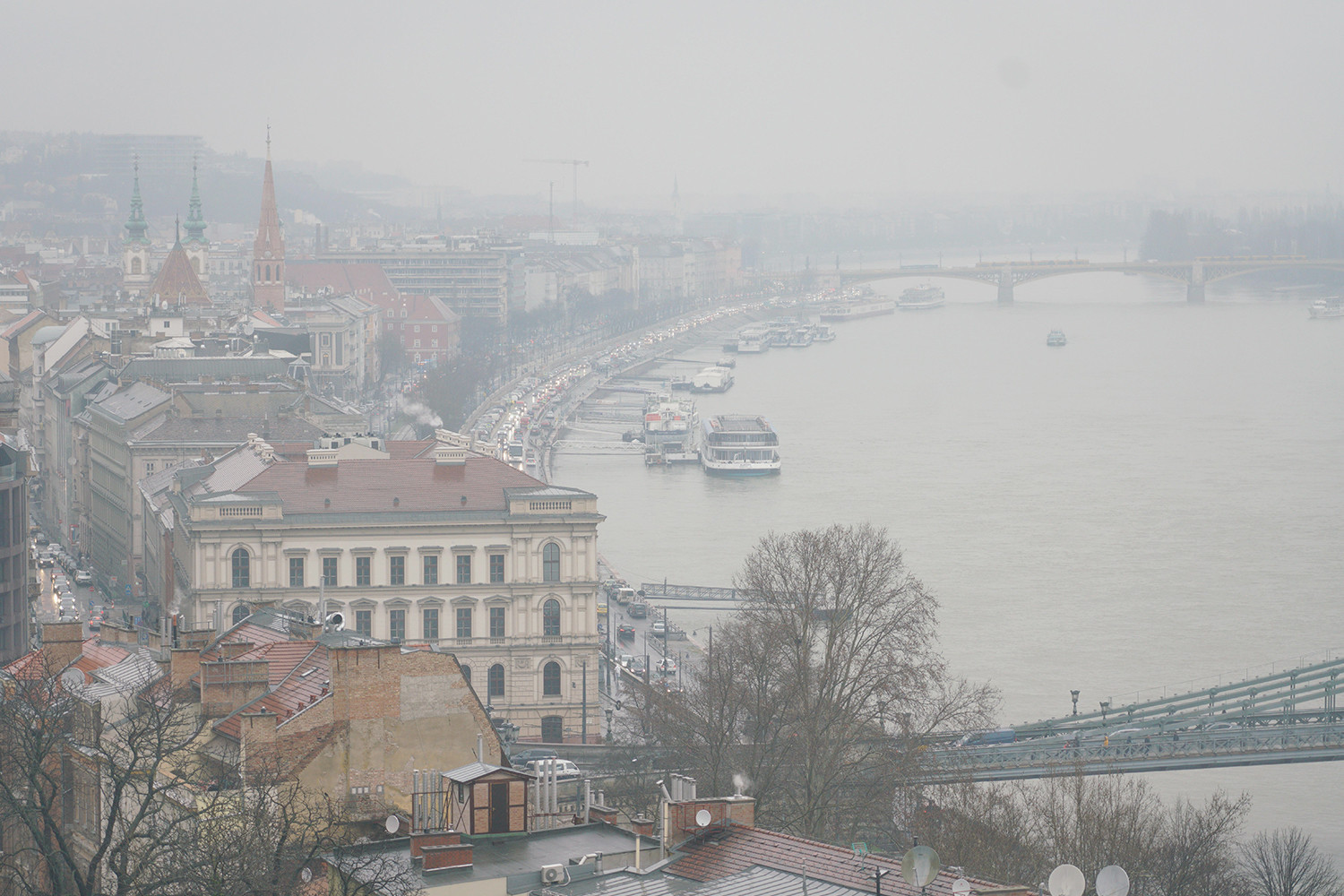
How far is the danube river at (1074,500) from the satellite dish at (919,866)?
11.9 m

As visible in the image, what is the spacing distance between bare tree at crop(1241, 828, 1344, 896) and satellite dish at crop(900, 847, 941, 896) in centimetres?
713

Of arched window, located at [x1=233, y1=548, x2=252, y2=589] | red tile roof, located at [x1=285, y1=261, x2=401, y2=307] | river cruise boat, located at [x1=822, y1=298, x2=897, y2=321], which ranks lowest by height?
river cruise boat, located at [x1=822, y1=298, x2=897, y2=321]

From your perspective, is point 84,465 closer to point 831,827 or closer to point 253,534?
point 253,534

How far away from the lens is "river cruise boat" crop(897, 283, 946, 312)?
11131 centimetres

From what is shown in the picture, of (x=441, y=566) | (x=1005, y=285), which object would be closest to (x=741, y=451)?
(x=441, y=566)

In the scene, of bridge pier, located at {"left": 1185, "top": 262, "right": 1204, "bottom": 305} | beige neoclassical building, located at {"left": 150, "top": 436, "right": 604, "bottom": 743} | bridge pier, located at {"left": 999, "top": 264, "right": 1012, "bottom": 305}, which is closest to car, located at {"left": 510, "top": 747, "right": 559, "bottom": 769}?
beige neoclassical building, located at {"left": 150, "top": 436, "right": 604, "bottom": 743}

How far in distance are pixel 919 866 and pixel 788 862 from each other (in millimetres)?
931

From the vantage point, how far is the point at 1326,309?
99.3m

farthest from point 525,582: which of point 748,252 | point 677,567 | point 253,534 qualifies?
point 748,252

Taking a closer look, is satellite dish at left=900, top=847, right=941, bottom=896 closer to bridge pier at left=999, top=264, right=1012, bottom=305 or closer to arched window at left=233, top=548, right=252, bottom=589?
arched window at left=233, top=548, right=252, bottom=589

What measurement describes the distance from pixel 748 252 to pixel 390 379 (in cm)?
9182

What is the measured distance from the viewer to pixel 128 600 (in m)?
28.7

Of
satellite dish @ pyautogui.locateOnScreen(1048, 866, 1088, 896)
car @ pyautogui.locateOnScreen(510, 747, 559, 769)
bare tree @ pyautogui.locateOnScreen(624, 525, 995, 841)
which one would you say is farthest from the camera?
car @ pyautogui.locateOnScreen(510, 747, 559, 769)

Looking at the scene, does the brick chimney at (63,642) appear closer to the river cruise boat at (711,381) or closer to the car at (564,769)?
the car at (564,769)
